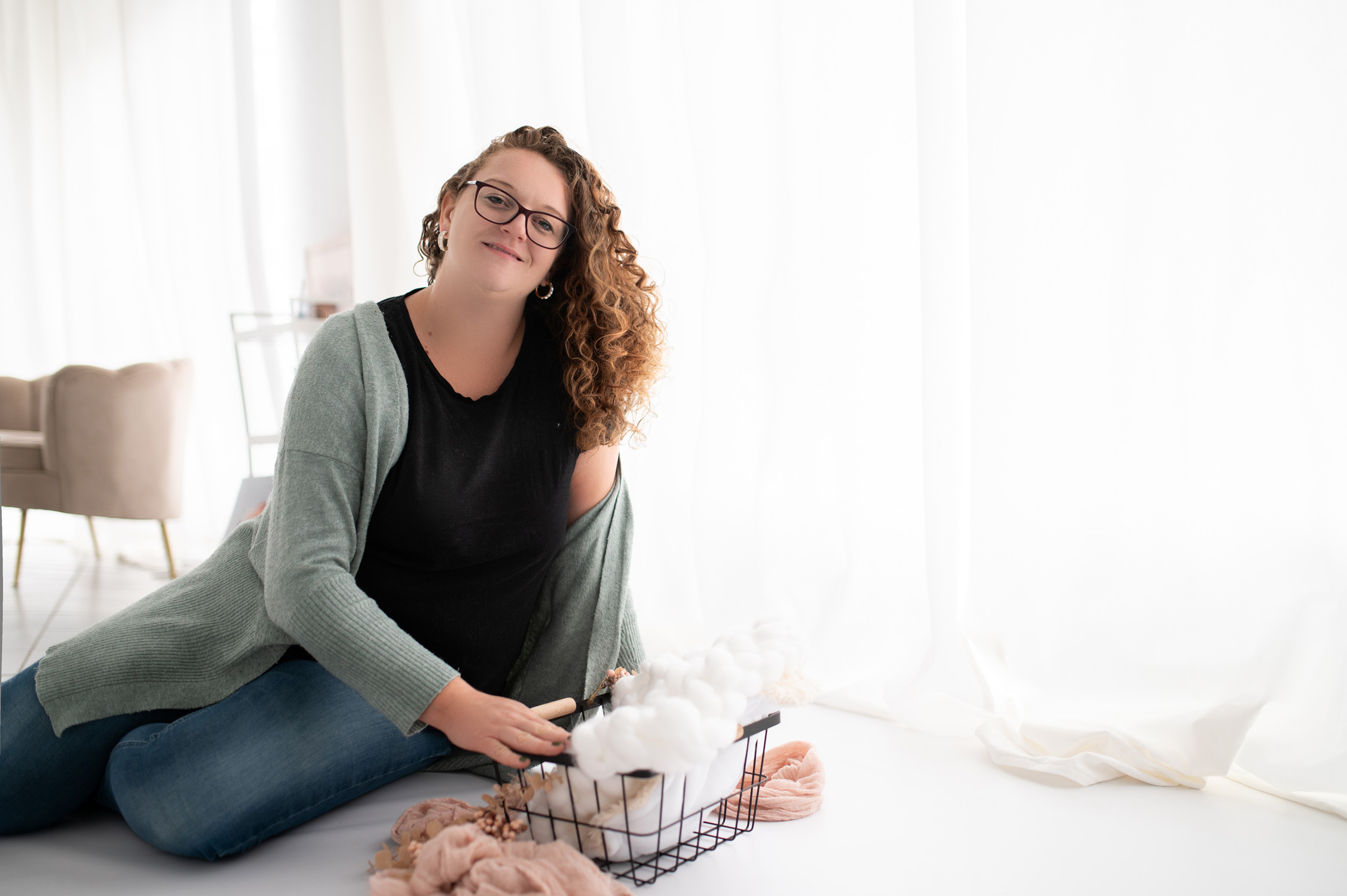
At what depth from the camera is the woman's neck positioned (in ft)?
3.67

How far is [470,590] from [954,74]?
1065mm

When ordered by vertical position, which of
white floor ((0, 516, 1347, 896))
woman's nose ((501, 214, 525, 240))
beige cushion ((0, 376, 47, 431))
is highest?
woman's nose ((501, 214, 525, 240))

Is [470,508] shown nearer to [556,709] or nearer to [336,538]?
[336,538]

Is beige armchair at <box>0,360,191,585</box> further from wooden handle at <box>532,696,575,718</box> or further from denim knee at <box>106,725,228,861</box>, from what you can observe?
wooden handle at <box>532,696,575,718</box>

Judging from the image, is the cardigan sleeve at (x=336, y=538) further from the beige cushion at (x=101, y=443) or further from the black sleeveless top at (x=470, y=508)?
the beige cushion at (x=101, y=443)

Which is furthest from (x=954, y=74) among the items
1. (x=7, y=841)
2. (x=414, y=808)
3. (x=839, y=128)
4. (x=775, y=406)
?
(x=7, y=841)

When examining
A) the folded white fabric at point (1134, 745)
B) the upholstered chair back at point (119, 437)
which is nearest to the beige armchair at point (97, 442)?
the upholstered chair back at point (119, 437)

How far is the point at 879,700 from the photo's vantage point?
1532 millimetres

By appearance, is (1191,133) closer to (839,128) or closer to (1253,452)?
(1253,452)

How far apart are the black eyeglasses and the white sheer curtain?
627 mm

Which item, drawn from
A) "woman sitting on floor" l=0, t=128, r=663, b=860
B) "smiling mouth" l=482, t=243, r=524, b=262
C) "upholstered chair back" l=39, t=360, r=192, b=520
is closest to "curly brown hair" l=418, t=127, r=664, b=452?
"woman sitting on floor" l=0, t=128, r=663, b=860

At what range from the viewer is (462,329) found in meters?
1.13

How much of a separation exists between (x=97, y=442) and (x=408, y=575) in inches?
75.9

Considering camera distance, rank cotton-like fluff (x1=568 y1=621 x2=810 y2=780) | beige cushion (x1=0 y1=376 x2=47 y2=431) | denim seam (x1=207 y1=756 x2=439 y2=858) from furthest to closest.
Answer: beige cushion (x1=0 y1=376 x2=47 y2=431) < denim seam (x1=207 y1=756 x2=439 y2=858) < cotton-like fluff (x1=568 y1=621 x2=810 y2=780)
